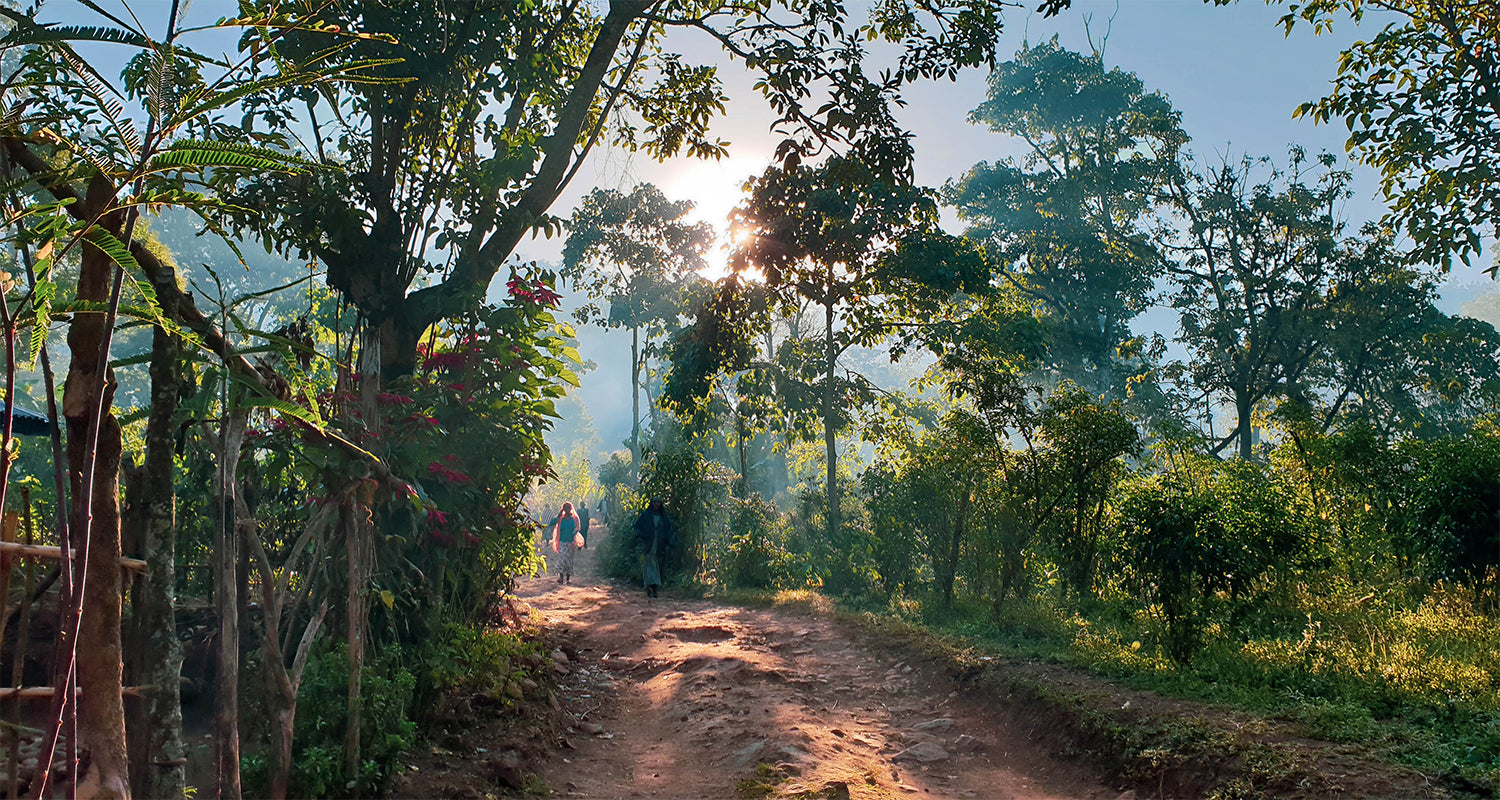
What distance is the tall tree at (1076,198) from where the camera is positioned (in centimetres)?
2425

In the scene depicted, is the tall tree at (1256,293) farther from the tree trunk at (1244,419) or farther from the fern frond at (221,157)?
the fern frond at (221,157)

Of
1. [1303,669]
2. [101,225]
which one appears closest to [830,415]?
[1303,669]

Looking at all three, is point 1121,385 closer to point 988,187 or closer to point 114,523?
point 988,187

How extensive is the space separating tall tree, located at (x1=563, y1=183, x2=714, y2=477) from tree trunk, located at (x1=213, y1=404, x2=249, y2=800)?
22504 mm

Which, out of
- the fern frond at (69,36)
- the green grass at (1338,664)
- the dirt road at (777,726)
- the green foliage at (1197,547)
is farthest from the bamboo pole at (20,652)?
the green foliage at (1197,547)

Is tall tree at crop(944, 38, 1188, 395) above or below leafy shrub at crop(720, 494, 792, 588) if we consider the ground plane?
above

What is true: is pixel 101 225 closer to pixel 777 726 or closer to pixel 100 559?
pixel 100 559

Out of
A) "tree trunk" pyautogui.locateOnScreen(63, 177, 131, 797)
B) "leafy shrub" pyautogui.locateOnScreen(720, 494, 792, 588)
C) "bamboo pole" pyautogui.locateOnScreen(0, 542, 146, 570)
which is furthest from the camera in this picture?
"leafy shrub" pyautogui.locateOnScreen(720, 494, 792, 588)

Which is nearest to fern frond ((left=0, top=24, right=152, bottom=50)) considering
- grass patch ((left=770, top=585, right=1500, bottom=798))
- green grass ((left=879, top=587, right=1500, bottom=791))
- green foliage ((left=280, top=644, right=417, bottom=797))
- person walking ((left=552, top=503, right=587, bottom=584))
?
green foliage ((left=280, top=644, right=417, bottom=797))

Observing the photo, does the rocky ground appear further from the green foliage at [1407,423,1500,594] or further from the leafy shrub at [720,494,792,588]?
the leafy shrub at [720,494,792,588]

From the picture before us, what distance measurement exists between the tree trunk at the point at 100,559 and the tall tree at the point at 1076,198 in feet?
77.6

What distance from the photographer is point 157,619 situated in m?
2.46

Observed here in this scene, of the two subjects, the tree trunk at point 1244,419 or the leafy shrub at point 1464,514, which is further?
the tree trunk at point 1244,419

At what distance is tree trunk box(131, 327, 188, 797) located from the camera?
2.37 m
